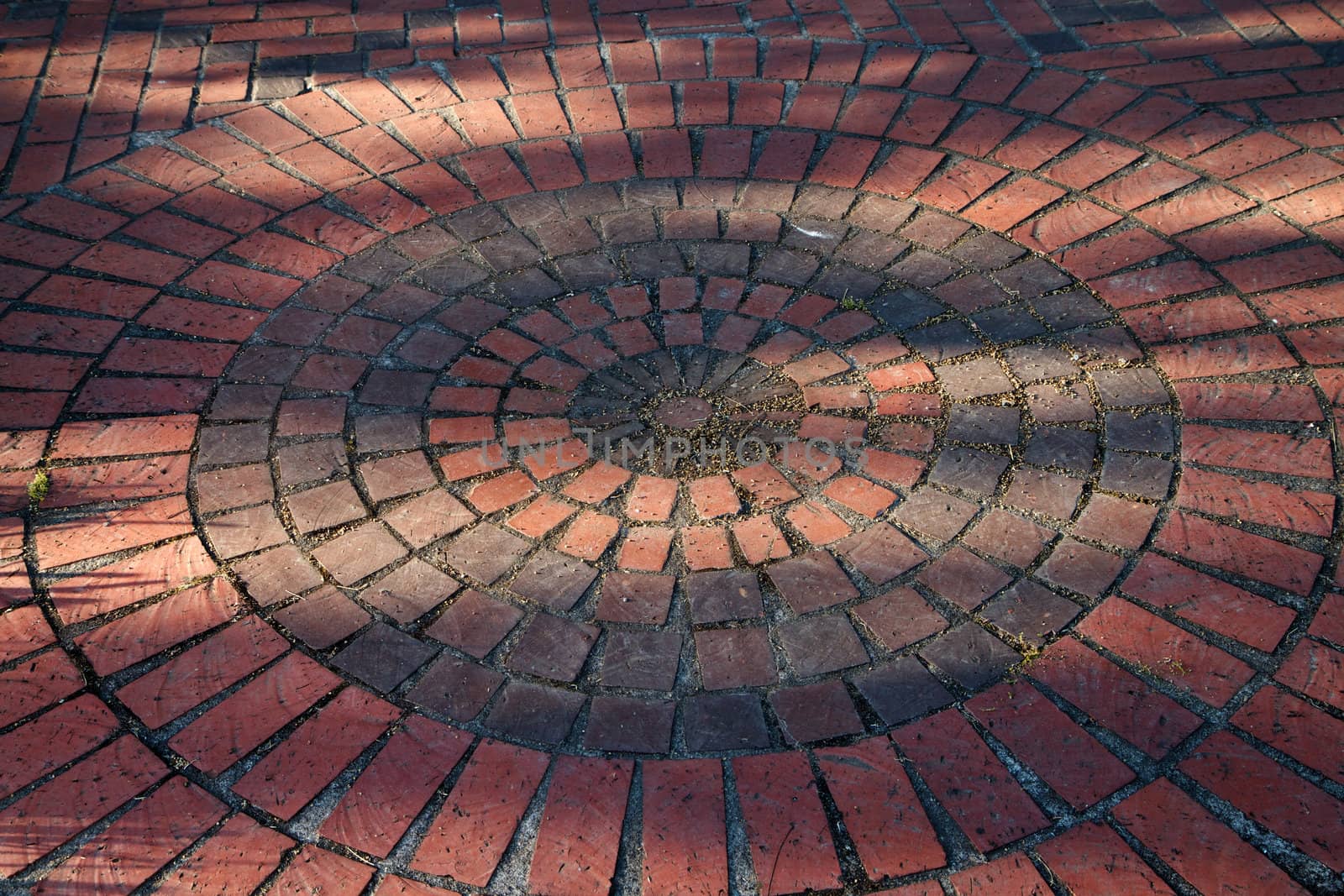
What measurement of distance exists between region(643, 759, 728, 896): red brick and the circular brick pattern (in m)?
0.06

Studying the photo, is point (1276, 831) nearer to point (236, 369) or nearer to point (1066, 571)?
point (1066, 571)

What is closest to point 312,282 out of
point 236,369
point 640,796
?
point 236,369

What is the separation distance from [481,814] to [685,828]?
0.35 meters

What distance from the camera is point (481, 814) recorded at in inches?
75.6

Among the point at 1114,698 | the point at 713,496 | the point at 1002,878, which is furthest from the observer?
the point at 713,496

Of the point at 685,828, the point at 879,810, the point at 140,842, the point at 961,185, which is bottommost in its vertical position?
the point at 140,842

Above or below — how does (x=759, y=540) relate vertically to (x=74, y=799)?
above

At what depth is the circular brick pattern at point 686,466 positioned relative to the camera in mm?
2141

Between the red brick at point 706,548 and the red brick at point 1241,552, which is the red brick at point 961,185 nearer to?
the red brick at point 1241,552

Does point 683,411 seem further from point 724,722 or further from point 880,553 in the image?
point 724,722

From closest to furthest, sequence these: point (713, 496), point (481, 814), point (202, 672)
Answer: point (481, 814) → point (202, 672) → point (713, 496)

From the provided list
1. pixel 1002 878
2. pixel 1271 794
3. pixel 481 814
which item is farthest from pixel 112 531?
pixel 1271 794

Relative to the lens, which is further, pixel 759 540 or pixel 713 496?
pixel 713 496

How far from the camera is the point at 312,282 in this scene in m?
3.04
